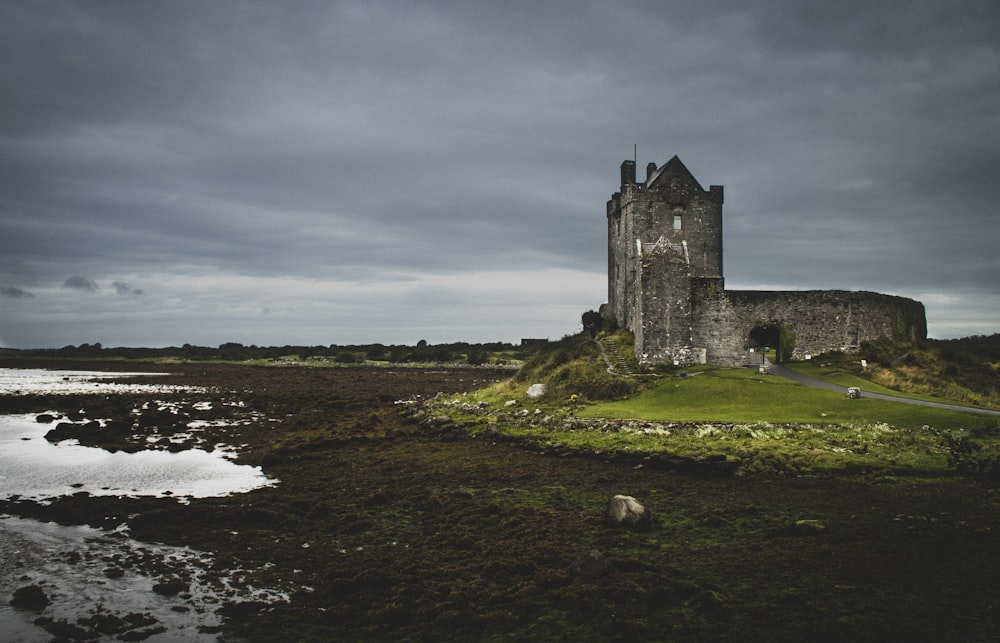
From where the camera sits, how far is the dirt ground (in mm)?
9000

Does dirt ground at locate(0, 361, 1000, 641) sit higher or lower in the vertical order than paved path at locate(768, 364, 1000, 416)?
lower

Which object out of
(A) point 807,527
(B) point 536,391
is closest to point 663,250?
(B) point 536,391

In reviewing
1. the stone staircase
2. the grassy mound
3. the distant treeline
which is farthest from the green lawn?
the distant treeline

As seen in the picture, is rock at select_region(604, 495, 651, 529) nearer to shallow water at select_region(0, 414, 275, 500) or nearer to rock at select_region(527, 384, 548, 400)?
shallow water at select_region(0, 414, 275, 500)

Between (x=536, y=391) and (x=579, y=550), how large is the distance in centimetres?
2025

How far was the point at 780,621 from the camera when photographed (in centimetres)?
880

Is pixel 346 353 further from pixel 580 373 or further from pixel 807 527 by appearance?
pixel 807 527

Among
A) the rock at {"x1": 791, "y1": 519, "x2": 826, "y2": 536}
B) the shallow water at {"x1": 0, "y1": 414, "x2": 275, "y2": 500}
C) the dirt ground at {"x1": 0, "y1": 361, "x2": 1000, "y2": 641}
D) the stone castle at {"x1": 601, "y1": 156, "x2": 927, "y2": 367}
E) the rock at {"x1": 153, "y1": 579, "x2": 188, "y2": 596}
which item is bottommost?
the shallow water at {"x1": 0, "y1": 414, "x2": 275, "y2": 500}

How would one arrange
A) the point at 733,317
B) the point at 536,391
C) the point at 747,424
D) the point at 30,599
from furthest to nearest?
the point at 733,317, the point at 536,391, the point at 747,424, the point at 30,599

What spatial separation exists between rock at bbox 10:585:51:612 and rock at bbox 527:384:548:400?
22.8 meters

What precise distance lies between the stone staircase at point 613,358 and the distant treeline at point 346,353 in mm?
52905

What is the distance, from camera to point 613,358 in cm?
3603

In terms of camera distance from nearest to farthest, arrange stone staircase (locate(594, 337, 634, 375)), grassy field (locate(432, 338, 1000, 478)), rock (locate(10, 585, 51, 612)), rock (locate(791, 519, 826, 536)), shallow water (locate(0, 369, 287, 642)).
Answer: shallow water (locate(0, 369, 287, 642)) < rock (locate(10, 585, 51, 612)) < rock (locate(791, 519, 826, 536)) < grassy field (locate(432, 338, 1000, 478)) < stone staircase (locate(594, 337, 634, 375))

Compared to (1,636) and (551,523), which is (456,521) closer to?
(551,523)
